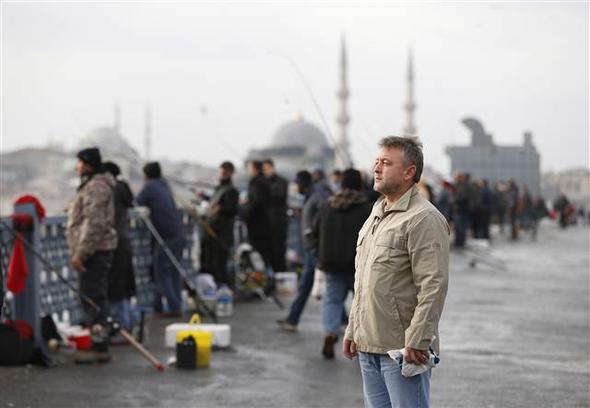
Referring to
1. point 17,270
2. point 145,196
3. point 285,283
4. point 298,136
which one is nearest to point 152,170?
point 145,196

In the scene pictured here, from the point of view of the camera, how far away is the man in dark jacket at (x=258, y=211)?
16.0 metres

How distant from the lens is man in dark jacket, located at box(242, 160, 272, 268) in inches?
632

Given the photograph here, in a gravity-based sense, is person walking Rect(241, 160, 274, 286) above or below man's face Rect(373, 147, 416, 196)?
below

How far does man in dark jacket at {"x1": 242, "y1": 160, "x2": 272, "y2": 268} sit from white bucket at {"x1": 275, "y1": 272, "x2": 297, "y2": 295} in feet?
0.77

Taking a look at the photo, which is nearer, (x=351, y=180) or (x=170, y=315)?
(x=351, y=180)

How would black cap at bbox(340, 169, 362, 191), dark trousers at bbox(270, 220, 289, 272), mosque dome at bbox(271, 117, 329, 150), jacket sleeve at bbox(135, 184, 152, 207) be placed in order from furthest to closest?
mosque dome at bbox(271, 117, 329, 150)
dark trousers at bbox(270, 220, 289, 272)
jacket sleeve at bbox(135, 184, 152, 207)
black cap at bbox(340, 169, 362, 191)

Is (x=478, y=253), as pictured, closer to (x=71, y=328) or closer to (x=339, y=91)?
(x=71, y=328)

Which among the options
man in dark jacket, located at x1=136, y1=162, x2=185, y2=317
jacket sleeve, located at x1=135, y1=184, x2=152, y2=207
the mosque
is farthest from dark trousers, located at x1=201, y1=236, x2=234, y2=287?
the mosque

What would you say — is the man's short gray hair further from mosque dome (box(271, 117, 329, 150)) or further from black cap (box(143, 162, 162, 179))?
mosque dome (box(271, 117, 329, 150))

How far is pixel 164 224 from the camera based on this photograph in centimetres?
1348

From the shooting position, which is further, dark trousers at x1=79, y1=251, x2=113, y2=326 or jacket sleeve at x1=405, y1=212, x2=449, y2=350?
dark trousers at x1=79, y1=251, x2=113, y2=326

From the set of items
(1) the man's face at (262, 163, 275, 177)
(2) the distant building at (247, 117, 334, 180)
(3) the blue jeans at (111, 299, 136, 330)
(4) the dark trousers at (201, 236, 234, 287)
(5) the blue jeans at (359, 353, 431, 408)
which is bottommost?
(3) the blue jeans at (111, 299, 136, 330)

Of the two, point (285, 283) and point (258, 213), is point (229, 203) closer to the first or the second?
point (258, 213)

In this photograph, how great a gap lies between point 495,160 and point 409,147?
1520 inches
